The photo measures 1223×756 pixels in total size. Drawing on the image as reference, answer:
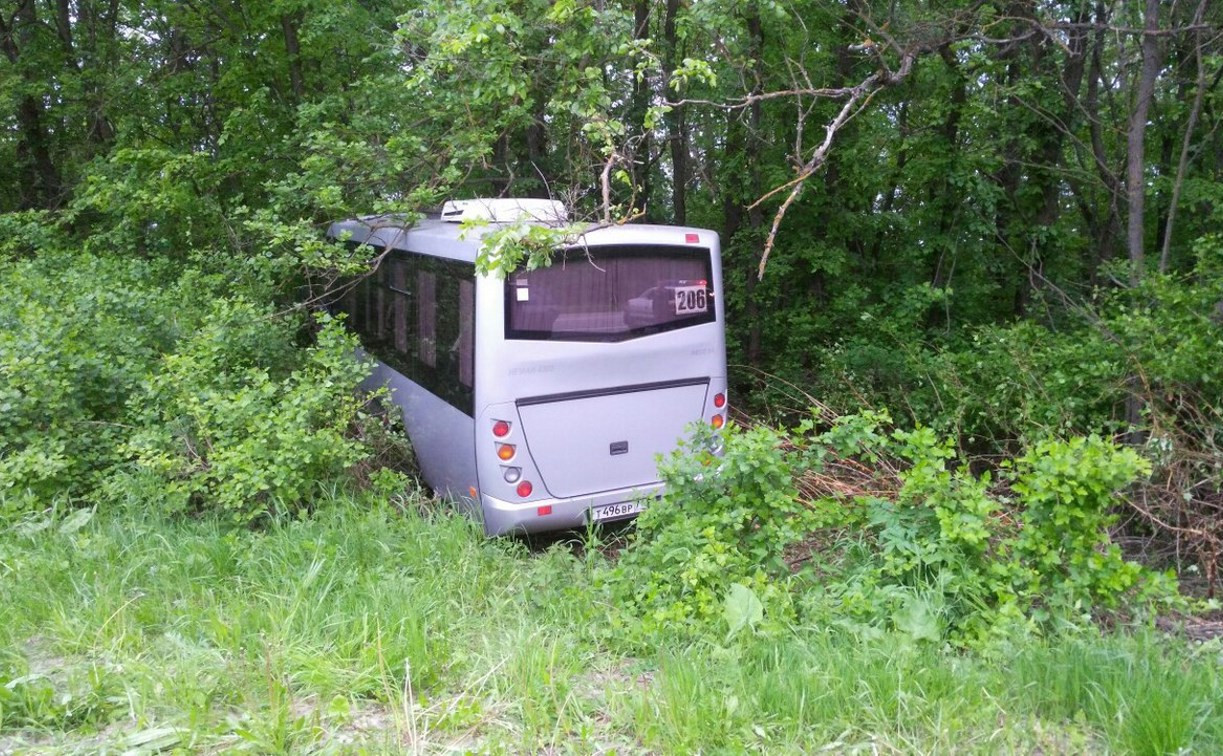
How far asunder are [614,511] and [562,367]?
4.10 ft

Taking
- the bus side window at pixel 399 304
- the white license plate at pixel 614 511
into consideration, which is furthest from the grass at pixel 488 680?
the bus side window at pixel 399 304

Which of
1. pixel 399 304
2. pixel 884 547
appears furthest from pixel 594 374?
pixel 884 547

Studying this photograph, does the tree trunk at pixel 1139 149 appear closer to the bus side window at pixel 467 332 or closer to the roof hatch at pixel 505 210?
the roof hatch at pixel 505 210

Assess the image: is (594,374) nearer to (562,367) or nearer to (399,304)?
(562,367)

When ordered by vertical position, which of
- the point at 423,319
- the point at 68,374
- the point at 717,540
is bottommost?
the point at 717,540

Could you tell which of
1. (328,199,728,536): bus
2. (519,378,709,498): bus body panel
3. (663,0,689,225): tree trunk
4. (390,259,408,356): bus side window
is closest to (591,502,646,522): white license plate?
(328,199,728,536): bus

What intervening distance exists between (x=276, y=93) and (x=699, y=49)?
689 centimetres

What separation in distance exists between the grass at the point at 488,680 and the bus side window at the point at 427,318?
299 centimetres

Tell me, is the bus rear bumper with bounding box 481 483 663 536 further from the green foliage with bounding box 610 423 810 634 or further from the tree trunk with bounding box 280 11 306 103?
the tree trunk with bounding box 280 11 306 103

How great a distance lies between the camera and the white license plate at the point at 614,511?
7121mm

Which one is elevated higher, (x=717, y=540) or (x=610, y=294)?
(x=610, y=294)

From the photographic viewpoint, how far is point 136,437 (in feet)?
21.0

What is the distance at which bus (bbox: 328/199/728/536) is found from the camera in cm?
671

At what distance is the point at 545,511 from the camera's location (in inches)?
271
